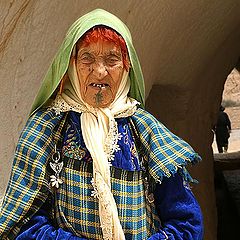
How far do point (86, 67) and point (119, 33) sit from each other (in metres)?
0.12

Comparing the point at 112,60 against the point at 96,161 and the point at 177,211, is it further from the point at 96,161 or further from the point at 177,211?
the point at 177,211

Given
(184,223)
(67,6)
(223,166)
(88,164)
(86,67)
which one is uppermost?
(67,6)

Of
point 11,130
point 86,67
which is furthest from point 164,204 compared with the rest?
point 11,130

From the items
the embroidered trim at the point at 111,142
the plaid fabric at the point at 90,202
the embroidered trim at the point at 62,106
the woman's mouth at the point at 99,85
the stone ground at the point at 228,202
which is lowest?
the stone ground at the point at 228,202

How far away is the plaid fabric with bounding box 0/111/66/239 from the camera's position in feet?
5.48

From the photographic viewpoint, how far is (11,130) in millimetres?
2408

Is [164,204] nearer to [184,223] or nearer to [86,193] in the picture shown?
[184,223]

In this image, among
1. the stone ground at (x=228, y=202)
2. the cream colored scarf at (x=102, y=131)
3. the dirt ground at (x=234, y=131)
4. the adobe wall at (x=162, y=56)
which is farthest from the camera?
the dirt ground at (x=234, y=131)

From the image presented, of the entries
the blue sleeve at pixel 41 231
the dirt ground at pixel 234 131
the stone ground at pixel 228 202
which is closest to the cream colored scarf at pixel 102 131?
the blue sleeve at pixel 41 231

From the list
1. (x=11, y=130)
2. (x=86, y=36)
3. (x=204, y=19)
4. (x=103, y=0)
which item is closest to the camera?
(x=86, y=36)

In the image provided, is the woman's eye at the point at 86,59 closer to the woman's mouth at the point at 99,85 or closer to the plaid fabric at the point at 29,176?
the woman's mouth at the point at 99,85

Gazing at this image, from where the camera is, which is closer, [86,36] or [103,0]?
[86,36]

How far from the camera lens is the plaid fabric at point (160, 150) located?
1.65 meters

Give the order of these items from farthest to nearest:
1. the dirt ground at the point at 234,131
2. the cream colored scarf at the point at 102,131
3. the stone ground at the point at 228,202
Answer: the dirt ground at the point at 234,131, the stone ground at the point at 228,202, the cream colored scarf at the point at 102,131
